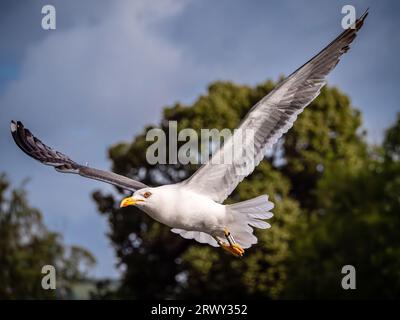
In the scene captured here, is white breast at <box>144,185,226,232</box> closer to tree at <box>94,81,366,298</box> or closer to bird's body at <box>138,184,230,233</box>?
bird's body at <box>138,184,230,233</box>

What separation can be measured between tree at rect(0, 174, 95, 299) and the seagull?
2187cm

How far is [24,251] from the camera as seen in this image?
110ft

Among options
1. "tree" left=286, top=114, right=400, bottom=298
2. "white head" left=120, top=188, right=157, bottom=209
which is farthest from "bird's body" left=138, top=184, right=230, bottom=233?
"tree" left=286, top=114, right=400, bottom=298

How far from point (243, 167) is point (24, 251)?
25.4 metres

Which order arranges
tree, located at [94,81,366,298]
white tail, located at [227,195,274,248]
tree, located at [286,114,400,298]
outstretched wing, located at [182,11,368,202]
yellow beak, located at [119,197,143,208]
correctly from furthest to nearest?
tree, located at [94,81,366,298], tree, located at [286,114,400,298], white tail, located at [227,195,274,248], outstretched wing, located at [182,11,368,202], yellow beak, located at [119,197,143,208]

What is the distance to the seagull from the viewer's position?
899 centimetres

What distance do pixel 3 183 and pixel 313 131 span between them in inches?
501

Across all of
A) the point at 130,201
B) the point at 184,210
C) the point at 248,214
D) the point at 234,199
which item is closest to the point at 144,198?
the point at 130,201

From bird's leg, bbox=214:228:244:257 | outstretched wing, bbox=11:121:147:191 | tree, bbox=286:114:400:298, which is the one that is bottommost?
bird's leg, bbox=214:228:244:257

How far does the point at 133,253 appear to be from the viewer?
32.0 m
